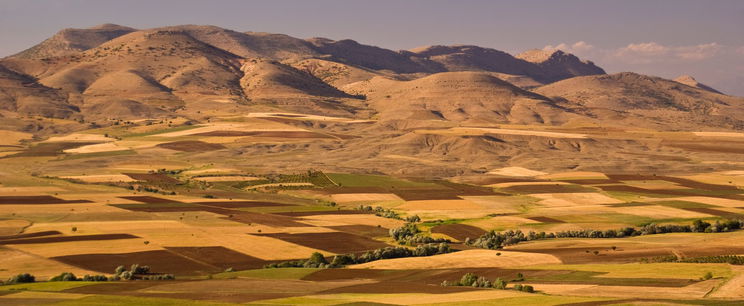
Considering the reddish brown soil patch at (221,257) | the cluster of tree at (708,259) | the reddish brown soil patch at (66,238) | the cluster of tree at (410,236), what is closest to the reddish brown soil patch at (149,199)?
the reddish brown soil patch at (66,238)

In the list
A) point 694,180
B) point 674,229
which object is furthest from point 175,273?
point 694,180

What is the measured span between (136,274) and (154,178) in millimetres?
103393

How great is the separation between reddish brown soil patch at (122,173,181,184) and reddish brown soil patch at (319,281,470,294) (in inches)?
4522

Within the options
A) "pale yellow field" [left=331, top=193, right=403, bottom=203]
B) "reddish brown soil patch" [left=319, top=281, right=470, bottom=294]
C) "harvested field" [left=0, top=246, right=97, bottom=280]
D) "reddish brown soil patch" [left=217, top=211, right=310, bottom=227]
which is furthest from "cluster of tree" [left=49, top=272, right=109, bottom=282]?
"pale yellow field" [left=331, top=193, right=403, bottom=203]

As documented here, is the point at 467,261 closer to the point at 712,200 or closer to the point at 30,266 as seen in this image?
the point at 30,266

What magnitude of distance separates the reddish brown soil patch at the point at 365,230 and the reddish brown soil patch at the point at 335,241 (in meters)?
3.61

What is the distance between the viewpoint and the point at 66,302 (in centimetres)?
6106

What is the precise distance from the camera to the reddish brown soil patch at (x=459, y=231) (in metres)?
117

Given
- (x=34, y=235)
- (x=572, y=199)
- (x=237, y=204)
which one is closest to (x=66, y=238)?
(x=34, y=235)

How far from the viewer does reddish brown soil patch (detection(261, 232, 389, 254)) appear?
10294 cm

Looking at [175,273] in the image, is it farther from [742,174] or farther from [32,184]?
[742,174]

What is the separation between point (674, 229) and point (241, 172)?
116 metres

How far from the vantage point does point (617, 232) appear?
114938 millimetres

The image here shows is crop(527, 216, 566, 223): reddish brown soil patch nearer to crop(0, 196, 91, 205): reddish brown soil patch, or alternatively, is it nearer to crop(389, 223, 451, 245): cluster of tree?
crop(389, 223, 451, 245): cluster of tree
